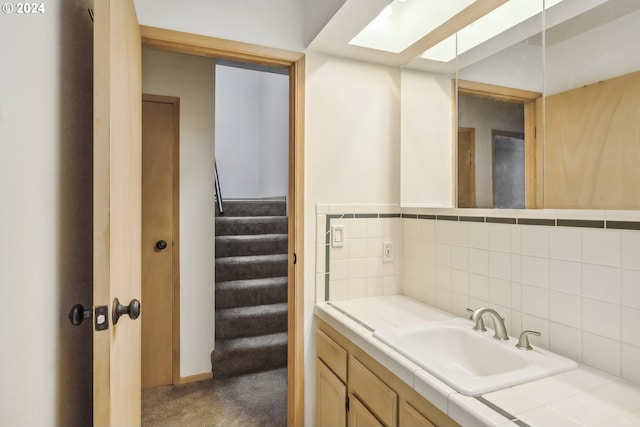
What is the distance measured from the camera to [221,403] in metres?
2.31

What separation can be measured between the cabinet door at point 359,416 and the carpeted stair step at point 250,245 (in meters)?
2.25

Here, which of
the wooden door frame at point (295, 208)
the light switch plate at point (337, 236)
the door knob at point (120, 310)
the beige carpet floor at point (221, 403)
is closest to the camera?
the door knob at point (120, 310)

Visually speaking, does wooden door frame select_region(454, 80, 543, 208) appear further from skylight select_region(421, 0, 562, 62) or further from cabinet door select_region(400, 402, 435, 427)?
cabinet door select_region(400, 402, 435, 427)

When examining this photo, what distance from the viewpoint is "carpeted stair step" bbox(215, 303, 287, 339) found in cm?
284

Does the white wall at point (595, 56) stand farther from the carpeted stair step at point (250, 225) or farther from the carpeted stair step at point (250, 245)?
the carpeted stair step at point (250, 225)

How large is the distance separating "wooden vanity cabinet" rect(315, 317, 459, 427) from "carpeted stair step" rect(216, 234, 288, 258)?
1.81 metres

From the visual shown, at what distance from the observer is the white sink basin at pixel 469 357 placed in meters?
1.01

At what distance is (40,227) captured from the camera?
32.1 inches

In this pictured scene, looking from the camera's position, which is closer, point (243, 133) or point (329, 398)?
point (329, 398)

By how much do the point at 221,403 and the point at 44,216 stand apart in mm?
1934

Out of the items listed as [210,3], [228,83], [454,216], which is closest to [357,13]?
[210,3]

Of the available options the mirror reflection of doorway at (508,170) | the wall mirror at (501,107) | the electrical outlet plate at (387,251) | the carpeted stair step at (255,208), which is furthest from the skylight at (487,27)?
the carpeted stair step at (255,208)

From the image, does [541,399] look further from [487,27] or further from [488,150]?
[487,27]

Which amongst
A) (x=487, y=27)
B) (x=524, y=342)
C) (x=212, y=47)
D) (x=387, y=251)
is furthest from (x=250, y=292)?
(x=487, y=27)
